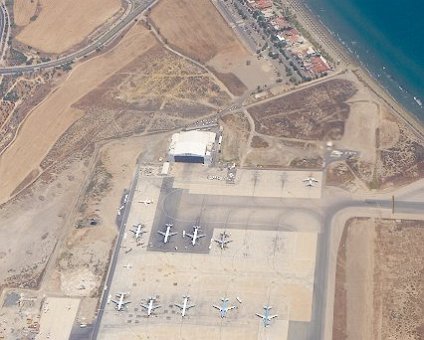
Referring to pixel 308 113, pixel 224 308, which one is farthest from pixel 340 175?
pixel 224 308

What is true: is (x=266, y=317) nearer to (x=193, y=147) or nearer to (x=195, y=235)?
(x=195, y=235)

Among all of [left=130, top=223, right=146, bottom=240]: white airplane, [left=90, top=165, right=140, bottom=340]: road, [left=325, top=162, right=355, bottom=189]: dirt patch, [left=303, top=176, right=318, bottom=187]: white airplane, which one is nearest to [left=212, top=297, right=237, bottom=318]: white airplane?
[left=90, top=165, right=140, bottom=340]: road

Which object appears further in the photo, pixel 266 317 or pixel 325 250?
pixel 325 250

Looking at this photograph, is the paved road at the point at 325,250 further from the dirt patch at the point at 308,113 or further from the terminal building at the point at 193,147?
the terminal building at the point at 193,147

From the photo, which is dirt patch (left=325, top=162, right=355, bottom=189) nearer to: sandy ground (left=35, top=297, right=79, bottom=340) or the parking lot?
the parking lot

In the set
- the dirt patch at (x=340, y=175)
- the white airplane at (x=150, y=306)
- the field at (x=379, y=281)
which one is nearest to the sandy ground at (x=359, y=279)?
the field at (x=379, y=281)

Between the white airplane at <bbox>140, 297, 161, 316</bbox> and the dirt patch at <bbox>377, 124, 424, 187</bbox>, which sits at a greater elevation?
the dirt patch at <bbox>377, 124, 424, 187</bbox>
